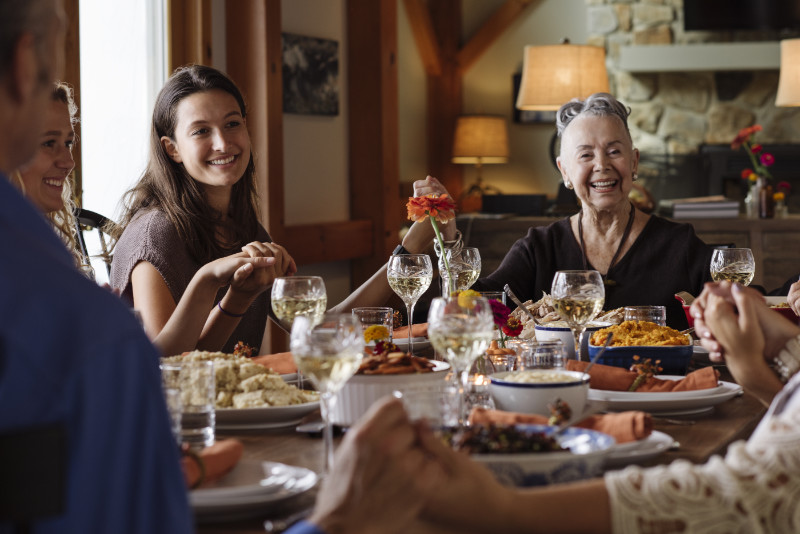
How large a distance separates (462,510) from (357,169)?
16.5ft

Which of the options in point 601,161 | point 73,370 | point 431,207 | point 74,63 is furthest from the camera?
point 74,63

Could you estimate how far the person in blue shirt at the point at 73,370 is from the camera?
2.09 ft

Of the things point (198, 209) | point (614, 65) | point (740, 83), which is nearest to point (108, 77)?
point (198, 209)

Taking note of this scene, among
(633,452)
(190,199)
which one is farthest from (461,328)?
(190,199)

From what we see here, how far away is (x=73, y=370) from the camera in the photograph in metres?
0.64

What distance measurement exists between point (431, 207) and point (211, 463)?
0.96 metres

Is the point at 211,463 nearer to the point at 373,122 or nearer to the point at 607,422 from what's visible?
the point at 607,422

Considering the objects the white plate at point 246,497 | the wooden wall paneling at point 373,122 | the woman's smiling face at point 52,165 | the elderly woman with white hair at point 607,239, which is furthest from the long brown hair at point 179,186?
the wooden wall paneling at point 373,122

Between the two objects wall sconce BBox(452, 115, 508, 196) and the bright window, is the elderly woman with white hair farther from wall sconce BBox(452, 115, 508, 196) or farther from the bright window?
wall sconce BBox(452, 115, 508, 196)

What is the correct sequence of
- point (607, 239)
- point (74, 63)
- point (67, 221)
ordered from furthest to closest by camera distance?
→ point (74, 63) < point (607, 239) < point (67, 221)

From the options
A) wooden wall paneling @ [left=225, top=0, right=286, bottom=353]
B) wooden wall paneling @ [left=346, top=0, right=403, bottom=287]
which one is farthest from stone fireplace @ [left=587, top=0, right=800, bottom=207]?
wooden wall paneling @ [left=225, top=0, right=286, bottom=353]

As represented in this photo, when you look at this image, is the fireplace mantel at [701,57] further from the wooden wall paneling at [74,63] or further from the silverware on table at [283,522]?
the silverware on table at [283,522]

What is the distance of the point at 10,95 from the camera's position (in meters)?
0.70

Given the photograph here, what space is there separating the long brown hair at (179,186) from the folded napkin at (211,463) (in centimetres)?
143
